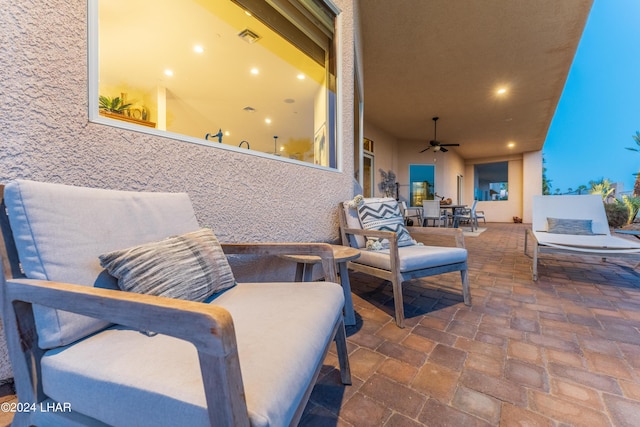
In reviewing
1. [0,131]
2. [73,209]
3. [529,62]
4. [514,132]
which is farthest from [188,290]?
[514,132]

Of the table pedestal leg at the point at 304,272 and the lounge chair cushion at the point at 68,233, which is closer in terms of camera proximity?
the lounge chair cushion at the point at 68,233

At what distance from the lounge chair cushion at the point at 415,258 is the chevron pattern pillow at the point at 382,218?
23 cm

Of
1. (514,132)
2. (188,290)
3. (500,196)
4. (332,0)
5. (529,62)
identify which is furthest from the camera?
(500,196)

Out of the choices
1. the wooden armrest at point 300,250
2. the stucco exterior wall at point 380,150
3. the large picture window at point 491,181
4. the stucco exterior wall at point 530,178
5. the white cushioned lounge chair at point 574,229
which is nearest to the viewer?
the wooden armrest at point 300,250

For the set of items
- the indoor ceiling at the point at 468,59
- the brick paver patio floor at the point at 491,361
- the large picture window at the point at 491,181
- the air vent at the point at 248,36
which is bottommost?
the brick paver patio floor at the point at 491,361

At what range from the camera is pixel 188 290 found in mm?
820

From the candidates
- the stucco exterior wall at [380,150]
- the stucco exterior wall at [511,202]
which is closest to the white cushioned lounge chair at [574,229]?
the stucco exterior wall at [380,150]

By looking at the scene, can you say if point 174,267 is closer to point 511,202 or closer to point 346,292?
point 346,292

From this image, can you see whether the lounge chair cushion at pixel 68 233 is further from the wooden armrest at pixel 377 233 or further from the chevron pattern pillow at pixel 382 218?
the chevron pattern pillow at pixel 382 218

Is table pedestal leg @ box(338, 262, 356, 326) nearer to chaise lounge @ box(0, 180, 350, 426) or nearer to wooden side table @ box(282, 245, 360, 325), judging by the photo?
wooden side table @ box(282, 245, 360, 325)

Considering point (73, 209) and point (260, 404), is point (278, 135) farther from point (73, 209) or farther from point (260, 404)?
point (260, 404)

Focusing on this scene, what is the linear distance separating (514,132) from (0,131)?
1028 centimetres

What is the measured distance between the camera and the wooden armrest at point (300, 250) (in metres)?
1.11

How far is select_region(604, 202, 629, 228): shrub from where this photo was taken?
6.89m
